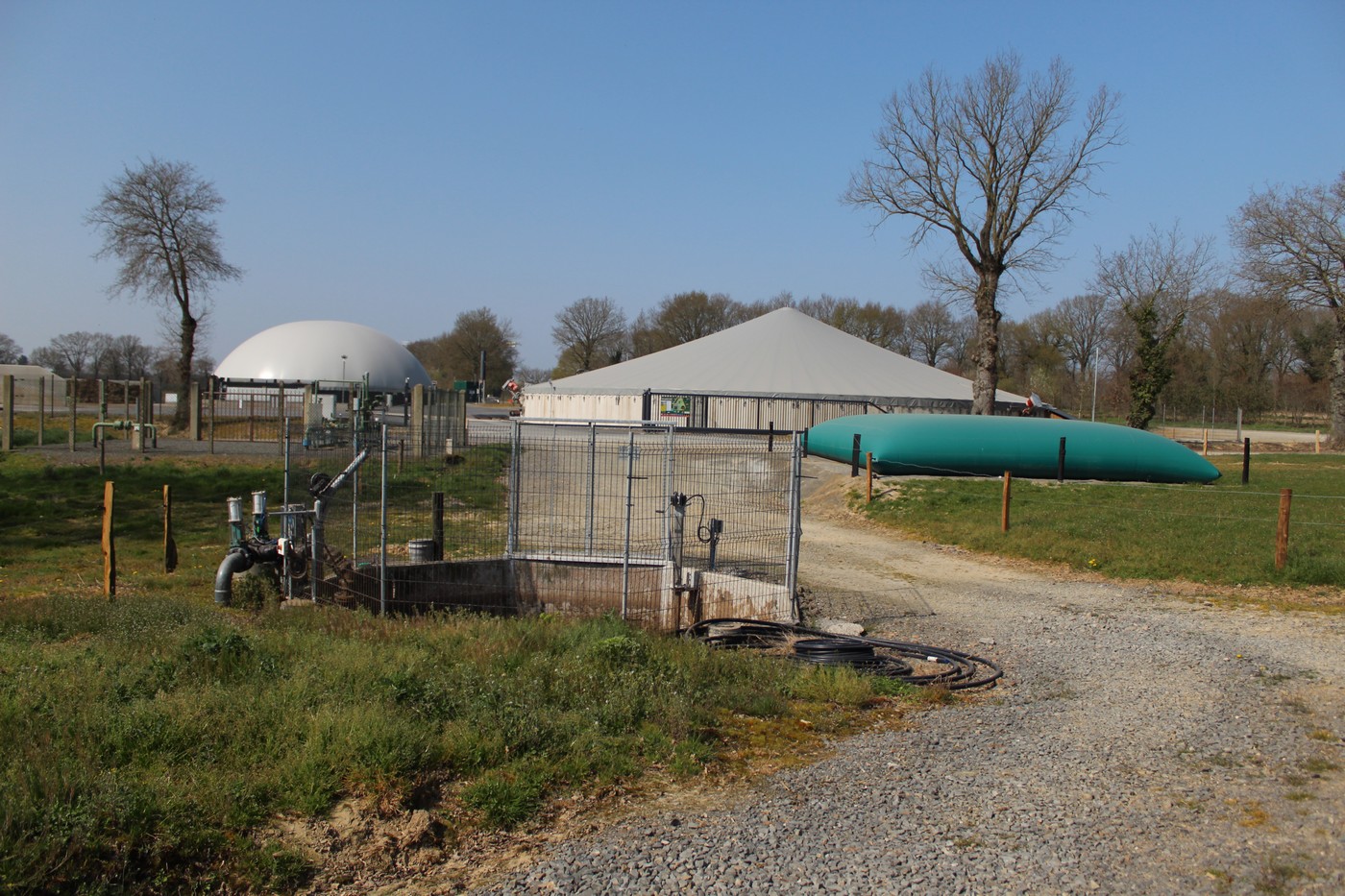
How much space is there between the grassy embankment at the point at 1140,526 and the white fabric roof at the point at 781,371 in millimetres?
27850

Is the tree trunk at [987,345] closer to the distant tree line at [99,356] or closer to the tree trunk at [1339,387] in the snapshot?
the tree trunk at [1339,387]

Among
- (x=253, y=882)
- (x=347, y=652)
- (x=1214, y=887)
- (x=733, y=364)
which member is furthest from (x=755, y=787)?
(x=733, y=364)

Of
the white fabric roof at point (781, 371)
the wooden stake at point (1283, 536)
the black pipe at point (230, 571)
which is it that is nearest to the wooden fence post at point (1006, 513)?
the wooden stake at point (1283, 536)

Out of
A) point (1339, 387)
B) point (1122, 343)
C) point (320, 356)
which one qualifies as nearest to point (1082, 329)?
point (1122, 343)

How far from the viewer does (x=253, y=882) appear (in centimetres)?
431

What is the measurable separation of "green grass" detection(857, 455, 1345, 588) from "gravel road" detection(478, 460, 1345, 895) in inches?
157

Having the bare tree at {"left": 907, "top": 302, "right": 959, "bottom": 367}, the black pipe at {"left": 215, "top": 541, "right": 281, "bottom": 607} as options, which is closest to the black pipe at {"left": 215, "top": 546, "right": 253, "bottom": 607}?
the black pipe at {"left": 215, "top": 541, "right": 281, "bottom": 607}

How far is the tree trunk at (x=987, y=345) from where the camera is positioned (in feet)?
128

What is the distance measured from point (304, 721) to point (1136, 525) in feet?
45.9

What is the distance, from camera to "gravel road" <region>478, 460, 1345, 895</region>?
4512mm

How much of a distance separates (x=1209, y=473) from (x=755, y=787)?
78.0ft

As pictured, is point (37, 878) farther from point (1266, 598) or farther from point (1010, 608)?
point (1266, 598)

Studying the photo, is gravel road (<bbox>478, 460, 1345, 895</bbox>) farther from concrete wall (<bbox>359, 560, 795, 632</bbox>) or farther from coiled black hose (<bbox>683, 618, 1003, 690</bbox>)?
concrete wall (<bbox>359, 560, 795, 632</bbox>)

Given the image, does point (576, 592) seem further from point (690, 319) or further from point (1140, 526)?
point (690, 319)
